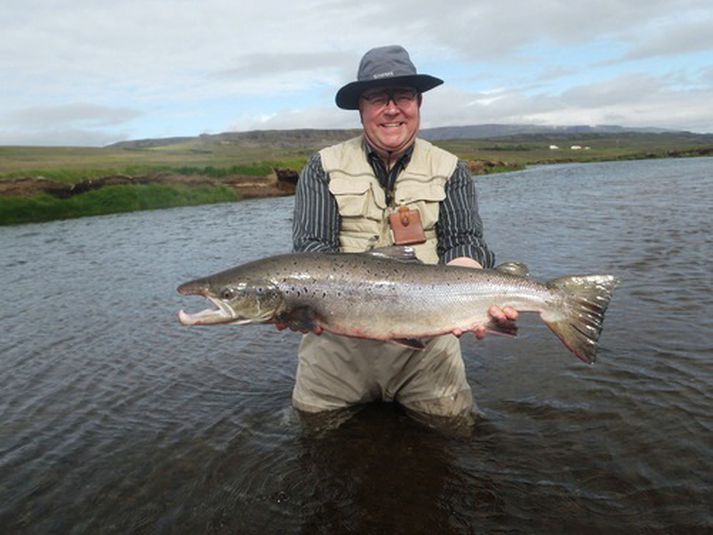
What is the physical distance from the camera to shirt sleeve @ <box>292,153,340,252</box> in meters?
4.58

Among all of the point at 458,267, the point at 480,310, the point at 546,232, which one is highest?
the point at 458,267

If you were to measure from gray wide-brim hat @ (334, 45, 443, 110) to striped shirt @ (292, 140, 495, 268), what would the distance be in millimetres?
525

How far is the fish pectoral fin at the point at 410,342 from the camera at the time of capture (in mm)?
4129

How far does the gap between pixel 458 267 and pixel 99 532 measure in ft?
10.0

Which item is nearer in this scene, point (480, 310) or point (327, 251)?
point (480, 310)

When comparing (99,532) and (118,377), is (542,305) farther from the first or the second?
(118,377)

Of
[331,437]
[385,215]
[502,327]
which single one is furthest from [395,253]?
[331,437]

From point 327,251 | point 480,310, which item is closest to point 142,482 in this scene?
point 327,251

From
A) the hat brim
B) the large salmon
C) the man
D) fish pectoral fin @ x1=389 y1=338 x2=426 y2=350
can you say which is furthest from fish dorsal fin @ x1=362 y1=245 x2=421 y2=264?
the hat brim

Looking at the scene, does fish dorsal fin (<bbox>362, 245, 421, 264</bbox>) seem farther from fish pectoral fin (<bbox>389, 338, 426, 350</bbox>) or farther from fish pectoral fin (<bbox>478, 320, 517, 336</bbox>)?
fish pectoral fin (<bbox>478, 320, 517, 336</bbox>)

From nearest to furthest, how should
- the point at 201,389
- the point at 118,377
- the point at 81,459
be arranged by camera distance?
the point at 81,459 < the point at 201,389 < the point at 118,377

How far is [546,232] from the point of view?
57.3ft

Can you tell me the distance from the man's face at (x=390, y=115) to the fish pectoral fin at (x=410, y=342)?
4.85 feet

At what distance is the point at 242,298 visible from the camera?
407cm
